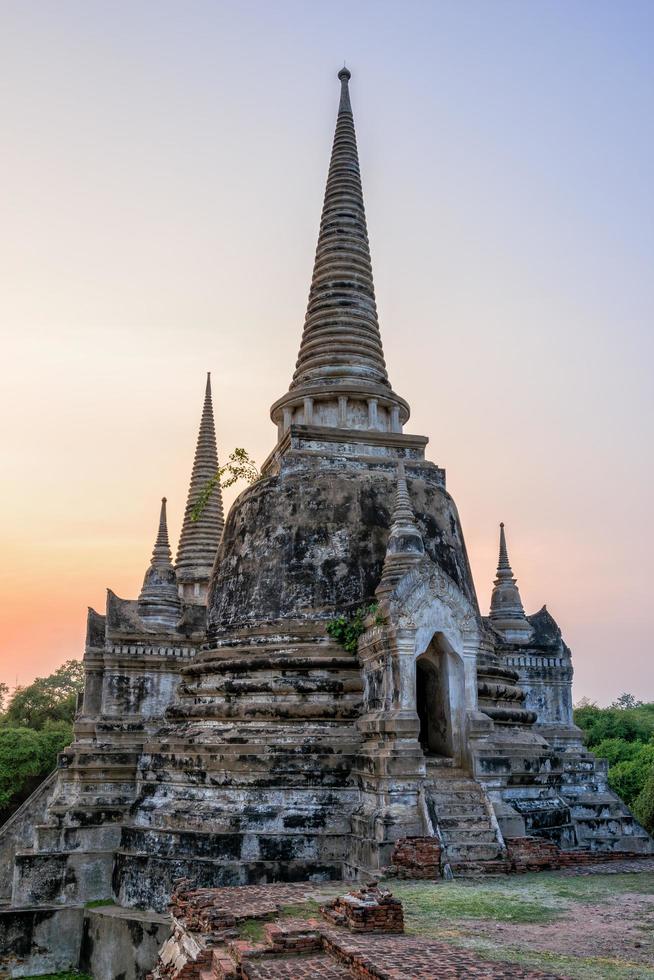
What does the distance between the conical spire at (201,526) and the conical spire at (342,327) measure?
1069 centimetres

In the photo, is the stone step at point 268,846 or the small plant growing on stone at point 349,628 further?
the small plant growing on stone at point 349,628

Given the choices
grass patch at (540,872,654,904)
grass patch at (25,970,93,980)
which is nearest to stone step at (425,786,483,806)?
grass patch at (540,872,654,904)

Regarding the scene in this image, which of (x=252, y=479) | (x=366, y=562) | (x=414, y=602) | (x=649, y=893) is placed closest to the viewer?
(x=649, y=893)

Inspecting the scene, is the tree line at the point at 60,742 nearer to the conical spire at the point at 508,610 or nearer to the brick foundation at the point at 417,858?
the conical spire at the point at 508,610

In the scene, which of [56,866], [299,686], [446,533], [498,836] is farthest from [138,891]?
[446,533]

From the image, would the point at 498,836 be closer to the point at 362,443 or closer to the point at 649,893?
the point at 649,893

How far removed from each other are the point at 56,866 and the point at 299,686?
5.87 meters

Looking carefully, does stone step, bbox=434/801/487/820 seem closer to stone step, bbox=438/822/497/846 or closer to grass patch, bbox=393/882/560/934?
stone step, bbox=438/822/497/846

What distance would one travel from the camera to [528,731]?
18062 mm

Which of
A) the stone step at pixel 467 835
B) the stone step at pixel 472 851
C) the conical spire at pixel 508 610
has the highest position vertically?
the conical spire at pixel 508 610

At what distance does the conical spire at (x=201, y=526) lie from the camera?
3156 cm

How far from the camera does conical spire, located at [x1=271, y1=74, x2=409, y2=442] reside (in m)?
21.2

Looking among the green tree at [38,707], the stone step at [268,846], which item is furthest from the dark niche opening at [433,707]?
the green tree at [38,707]

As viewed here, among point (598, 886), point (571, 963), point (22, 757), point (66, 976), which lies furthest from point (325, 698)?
point (22, 757)
